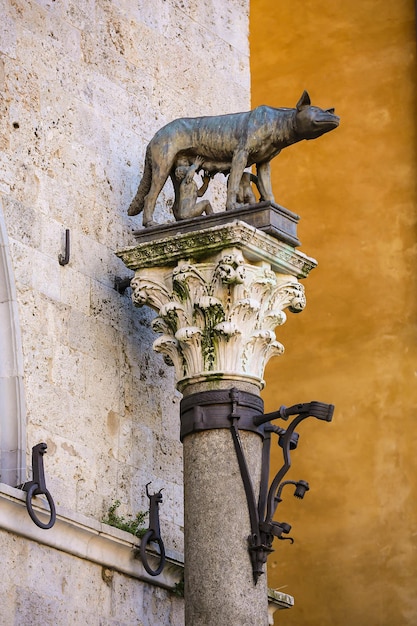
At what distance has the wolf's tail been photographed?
6.66 meters

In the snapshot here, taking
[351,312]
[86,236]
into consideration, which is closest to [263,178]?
[86,236]

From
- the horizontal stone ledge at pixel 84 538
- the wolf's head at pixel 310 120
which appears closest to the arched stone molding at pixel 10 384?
the horizontal stone ledge at pixel 84 538

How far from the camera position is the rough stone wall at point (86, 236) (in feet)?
20.4

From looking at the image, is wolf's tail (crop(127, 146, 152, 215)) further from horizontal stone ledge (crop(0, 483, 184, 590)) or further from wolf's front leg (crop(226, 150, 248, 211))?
horizontal stone ledge (crop(0, 483, 184, 590))

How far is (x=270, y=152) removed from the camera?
6535 millimetres

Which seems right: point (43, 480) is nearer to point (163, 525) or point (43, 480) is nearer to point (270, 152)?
point (163, 525)

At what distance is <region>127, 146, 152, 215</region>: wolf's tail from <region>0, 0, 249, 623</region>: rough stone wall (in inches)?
5.5

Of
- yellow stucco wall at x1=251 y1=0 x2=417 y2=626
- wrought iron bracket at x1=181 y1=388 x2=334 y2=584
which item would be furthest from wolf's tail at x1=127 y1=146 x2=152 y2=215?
yellow stucco wall at x1=251 y1=0 x2=417 y2=626

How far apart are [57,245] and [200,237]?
1.96 feet

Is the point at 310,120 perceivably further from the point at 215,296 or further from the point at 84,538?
the point at 84,538

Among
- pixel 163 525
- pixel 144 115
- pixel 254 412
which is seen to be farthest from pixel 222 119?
pixel 163 525

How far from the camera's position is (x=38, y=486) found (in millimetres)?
5766

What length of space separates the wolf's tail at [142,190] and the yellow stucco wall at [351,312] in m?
3.96

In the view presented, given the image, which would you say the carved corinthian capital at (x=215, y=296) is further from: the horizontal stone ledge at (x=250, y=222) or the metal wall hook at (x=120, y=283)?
the metal wall hook at (x=120, y=283)
